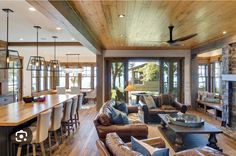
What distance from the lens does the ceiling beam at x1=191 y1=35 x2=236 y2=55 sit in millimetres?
6856

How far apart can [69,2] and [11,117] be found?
2171 millimetres

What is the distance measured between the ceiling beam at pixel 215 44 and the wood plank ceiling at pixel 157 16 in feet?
1.58

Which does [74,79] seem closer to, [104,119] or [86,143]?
[86,143]

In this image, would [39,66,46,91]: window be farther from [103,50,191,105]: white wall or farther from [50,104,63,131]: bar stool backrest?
[50,104,63,131]: bar stool backrest

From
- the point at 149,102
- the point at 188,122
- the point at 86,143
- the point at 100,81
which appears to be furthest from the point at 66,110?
the point at 100,81

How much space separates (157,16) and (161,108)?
4045 mm

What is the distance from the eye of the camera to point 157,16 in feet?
15.4

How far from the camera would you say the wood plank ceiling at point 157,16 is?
A: 391 centimetres

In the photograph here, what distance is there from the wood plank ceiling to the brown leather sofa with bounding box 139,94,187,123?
8.45 ft

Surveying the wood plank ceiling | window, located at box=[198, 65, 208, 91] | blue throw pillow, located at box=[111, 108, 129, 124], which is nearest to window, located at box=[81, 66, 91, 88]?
window, located at box=[198, 65, 208, 91]

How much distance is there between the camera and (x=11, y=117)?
3908 mm

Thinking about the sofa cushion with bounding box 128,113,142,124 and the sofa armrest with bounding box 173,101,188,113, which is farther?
the sofa armrest with bounding box 173,101,188,113

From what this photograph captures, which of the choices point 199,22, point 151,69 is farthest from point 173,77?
point 199,22

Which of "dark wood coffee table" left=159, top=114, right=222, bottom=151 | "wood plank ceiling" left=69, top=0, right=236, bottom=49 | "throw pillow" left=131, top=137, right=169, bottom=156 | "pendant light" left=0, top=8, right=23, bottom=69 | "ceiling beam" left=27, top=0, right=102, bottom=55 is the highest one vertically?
"wood plank ceiling" left=69, top=0, right=236, bottom=49
